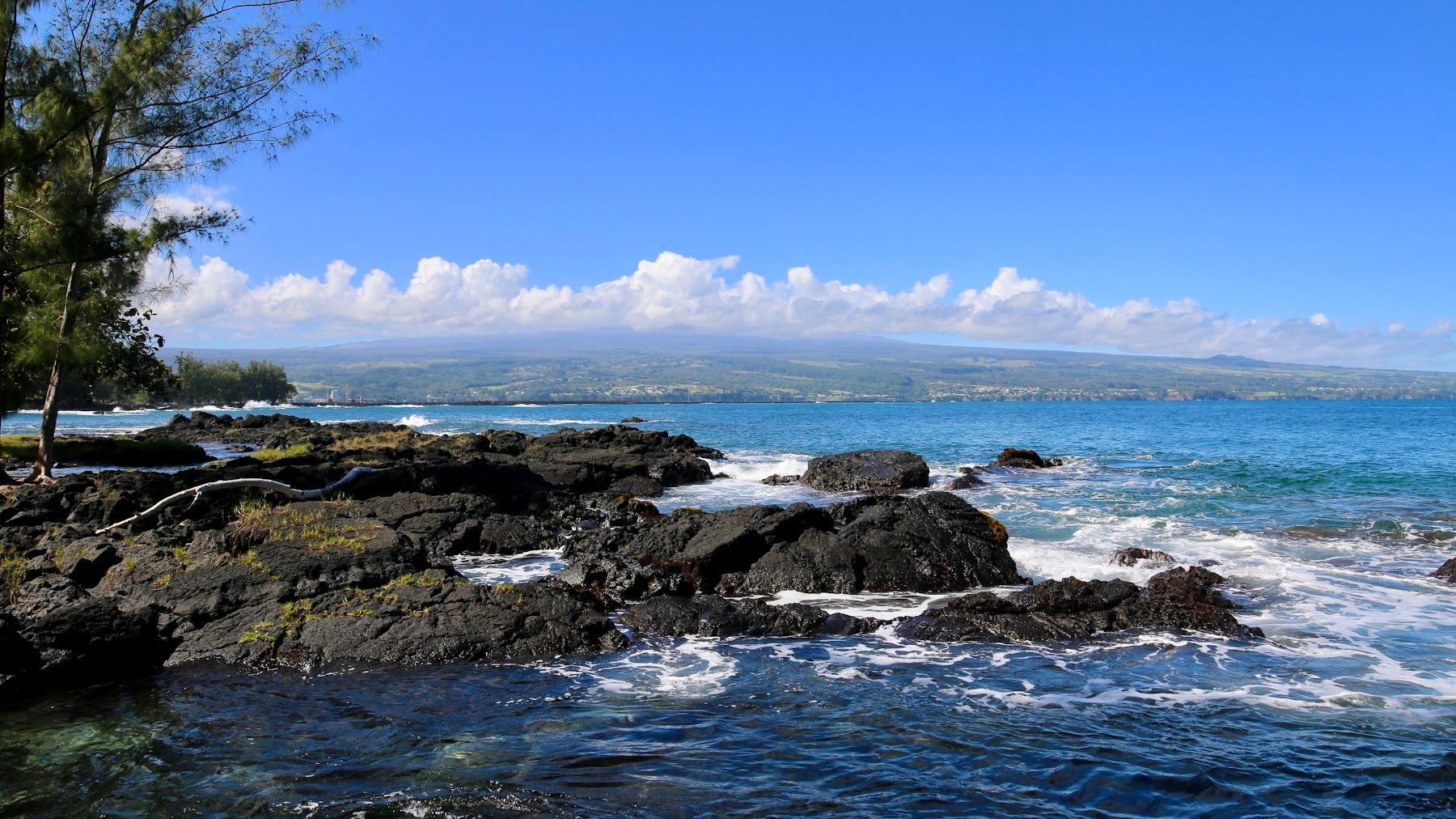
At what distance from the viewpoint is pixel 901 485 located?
36438mm

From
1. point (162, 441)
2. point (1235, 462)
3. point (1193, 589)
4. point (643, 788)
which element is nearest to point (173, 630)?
point (643, 788)

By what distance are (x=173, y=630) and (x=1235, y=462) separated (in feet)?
165

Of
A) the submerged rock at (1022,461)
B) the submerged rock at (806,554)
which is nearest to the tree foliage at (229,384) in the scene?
the submerged rock at (1022,461)

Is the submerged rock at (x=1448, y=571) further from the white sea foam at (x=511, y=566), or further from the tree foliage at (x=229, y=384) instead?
the tree foliage at (x=229, y=384)

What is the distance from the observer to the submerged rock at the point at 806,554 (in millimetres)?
17266

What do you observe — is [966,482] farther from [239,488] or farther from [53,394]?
[53,394]

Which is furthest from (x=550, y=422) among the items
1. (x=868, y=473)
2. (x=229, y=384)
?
(x=229, y=384)

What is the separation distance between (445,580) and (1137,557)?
1526 centimetres

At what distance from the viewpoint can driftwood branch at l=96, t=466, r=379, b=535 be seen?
18922 millimetres

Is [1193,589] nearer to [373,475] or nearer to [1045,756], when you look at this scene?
[1045,756]

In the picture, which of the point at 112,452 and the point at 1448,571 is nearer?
the point at 1448,571

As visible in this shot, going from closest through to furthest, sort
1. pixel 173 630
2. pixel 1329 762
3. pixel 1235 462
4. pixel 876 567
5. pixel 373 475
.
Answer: pixel 1329 762 < pixel 173 630 < pixel 876 567 < pixel 373 475 < pixel 1235 462

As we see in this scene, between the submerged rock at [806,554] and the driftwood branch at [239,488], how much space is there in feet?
25.1

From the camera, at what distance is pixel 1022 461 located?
4709 centimetres
